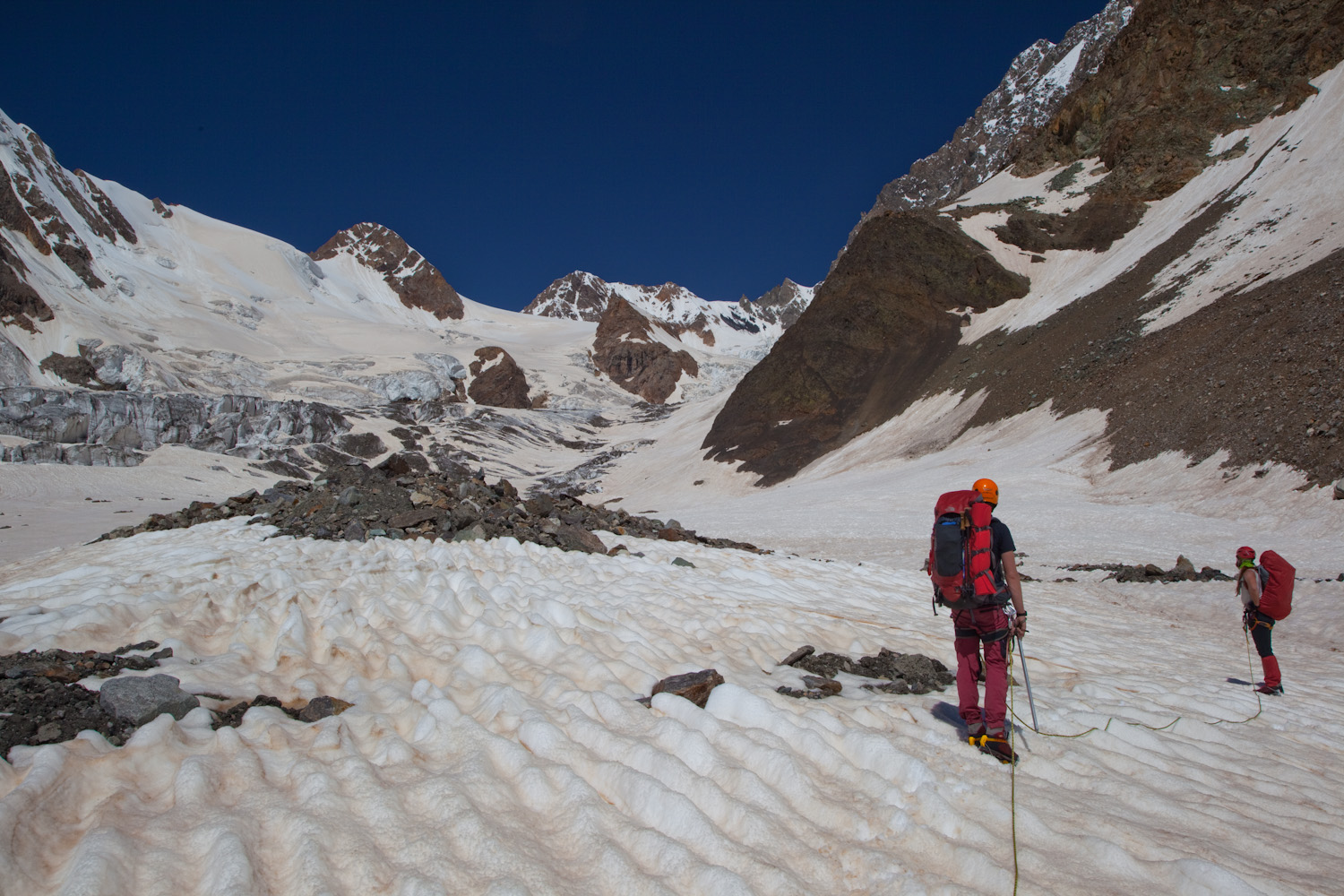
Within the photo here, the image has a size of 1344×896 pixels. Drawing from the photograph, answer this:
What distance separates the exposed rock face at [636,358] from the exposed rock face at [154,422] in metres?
67.2

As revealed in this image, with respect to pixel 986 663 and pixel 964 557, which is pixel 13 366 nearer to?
pixel 964 557

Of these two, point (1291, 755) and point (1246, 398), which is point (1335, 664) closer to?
point (1291, 755)

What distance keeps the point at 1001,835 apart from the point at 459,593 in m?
5.56

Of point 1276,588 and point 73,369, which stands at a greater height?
point 73,369

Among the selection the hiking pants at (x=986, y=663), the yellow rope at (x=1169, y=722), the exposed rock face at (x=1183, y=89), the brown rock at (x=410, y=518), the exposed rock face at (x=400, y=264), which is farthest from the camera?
the exposed rock face at (x=400, y=264)

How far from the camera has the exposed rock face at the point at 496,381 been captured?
3875 inches

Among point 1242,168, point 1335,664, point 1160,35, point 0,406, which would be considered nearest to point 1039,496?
point 1335,664

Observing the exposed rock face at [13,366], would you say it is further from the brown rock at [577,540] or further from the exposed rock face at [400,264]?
the exposed rock face at [400,264]

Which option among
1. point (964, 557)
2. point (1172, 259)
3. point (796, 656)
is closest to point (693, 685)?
point (796, 656)

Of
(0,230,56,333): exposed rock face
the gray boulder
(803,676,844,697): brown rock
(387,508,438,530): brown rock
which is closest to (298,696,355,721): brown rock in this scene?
the gray boulder

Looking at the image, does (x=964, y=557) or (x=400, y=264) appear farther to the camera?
(x=400, y=264)

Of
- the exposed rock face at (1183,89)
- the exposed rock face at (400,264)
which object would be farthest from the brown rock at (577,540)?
the exposed rock face at (400,264)

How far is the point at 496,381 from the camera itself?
100m

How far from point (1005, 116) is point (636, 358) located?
89.4m
